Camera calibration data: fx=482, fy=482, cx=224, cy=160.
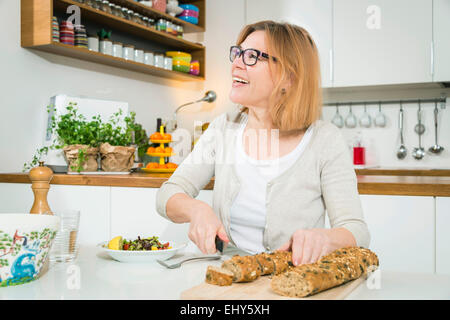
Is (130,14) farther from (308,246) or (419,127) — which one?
(308,246)

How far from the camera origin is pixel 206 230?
2.98 ft

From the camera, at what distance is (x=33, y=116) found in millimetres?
2531

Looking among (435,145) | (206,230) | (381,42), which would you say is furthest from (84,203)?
(435,145)

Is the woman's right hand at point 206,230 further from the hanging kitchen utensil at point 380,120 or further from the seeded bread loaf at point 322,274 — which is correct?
the hanging kitchen utensil at point 380,120

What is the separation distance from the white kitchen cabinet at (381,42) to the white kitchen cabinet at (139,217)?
71.2 inches

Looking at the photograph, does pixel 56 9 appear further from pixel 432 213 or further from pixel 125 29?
pixel 432 213

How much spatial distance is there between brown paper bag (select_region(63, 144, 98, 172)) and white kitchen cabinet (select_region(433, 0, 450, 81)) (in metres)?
2.16

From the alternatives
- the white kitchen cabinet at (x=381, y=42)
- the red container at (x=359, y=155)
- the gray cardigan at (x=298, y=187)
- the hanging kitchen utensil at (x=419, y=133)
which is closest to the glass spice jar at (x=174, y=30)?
the white kitchen cabinet at (x=381, y=42)

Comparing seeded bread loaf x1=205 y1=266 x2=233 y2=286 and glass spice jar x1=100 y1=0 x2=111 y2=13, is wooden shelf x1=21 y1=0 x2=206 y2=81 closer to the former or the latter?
glass spice jar x1=100 y1=0 x2=111 y2=13

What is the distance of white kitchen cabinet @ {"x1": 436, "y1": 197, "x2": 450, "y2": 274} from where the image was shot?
1.55 m

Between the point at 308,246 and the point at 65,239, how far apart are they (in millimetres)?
480

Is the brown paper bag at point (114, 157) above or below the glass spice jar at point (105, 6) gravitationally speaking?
below

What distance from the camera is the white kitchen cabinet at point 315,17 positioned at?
3.31 meters

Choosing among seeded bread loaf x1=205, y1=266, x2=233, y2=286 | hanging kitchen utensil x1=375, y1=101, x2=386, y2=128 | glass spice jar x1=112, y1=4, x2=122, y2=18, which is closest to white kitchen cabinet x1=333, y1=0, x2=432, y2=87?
hanging kitchen utensil x1=375, y1=101, x2=386, y2=128
